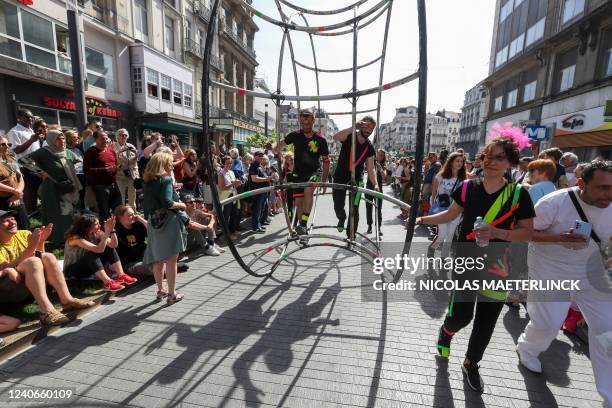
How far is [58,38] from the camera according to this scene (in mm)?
13445

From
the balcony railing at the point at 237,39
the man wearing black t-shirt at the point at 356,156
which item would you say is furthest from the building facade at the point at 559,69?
the balcony railing at the point at 237,39

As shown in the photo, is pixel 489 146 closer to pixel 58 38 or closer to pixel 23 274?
pixel 23 274

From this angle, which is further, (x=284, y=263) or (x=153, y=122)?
(x=153, y=122)

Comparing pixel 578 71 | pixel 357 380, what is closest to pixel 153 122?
pixel 357 380

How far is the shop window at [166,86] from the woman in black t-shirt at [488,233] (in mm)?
21570

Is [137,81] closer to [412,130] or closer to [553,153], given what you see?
[553,153]

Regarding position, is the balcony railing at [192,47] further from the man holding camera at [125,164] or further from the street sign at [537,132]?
the street sign at [537,132]

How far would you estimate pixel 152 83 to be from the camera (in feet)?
62.3

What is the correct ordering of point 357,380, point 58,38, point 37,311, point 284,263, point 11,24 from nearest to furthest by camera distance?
point 357,380 < point 37,311 < point 284,263 < point 11,24 < point 58,38

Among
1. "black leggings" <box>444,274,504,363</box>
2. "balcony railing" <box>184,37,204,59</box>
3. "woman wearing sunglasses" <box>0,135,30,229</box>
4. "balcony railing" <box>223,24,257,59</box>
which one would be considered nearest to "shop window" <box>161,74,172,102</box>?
"balcony railing" <box>184,37,204,59</box>

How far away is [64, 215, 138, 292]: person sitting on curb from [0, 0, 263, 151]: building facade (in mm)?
7574

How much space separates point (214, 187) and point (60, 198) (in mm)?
2972

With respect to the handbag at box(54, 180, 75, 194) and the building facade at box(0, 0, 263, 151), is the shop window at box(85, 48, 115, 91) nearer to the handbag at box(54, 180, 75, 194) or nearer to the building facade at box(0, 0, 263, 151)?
the building facade at box(0, 0, 263, 151)

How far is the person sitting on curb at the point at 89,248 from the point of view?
3582 mm
